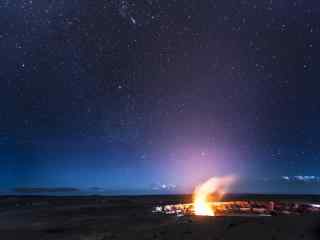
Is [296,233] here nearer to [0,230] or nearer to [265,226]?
[265,226]

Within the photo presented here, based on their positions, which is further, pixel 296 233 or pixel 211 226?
pixel 211 226

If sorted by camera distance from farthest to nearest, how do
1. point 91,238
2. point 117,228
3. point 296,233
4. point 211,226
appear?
point 117,228 < point 211,226 < point 91,238 < point 296,233

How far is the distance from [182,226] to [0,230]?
1404cm

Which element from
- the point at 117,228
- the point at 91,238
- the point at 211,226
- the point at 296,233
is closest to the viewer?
the point at 296,233

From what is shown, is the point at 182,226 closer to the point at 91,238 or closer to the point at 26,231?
the point at 91,238

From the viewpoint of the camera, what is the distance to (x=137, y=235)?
2236 centimetres

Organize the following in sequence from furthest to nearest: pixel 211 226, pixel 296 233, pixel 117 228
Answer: pixel 117 228, pixel 211 226, pixel 296 233

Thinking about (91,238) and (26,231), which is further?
(26,231)

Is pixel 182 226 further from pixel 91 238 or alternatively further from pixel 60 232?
pixel 60 232

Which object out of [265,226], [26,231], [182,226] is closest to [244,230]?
[265,226]

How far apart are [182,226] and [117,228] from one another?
4.91m

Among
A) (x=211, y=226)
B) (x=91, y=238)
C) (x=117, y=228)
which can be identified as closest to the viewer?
(x=91, y=238)

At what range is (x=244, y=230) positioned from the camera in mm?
22359

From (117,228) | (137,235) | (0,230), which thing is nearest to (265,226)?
(137,235)
